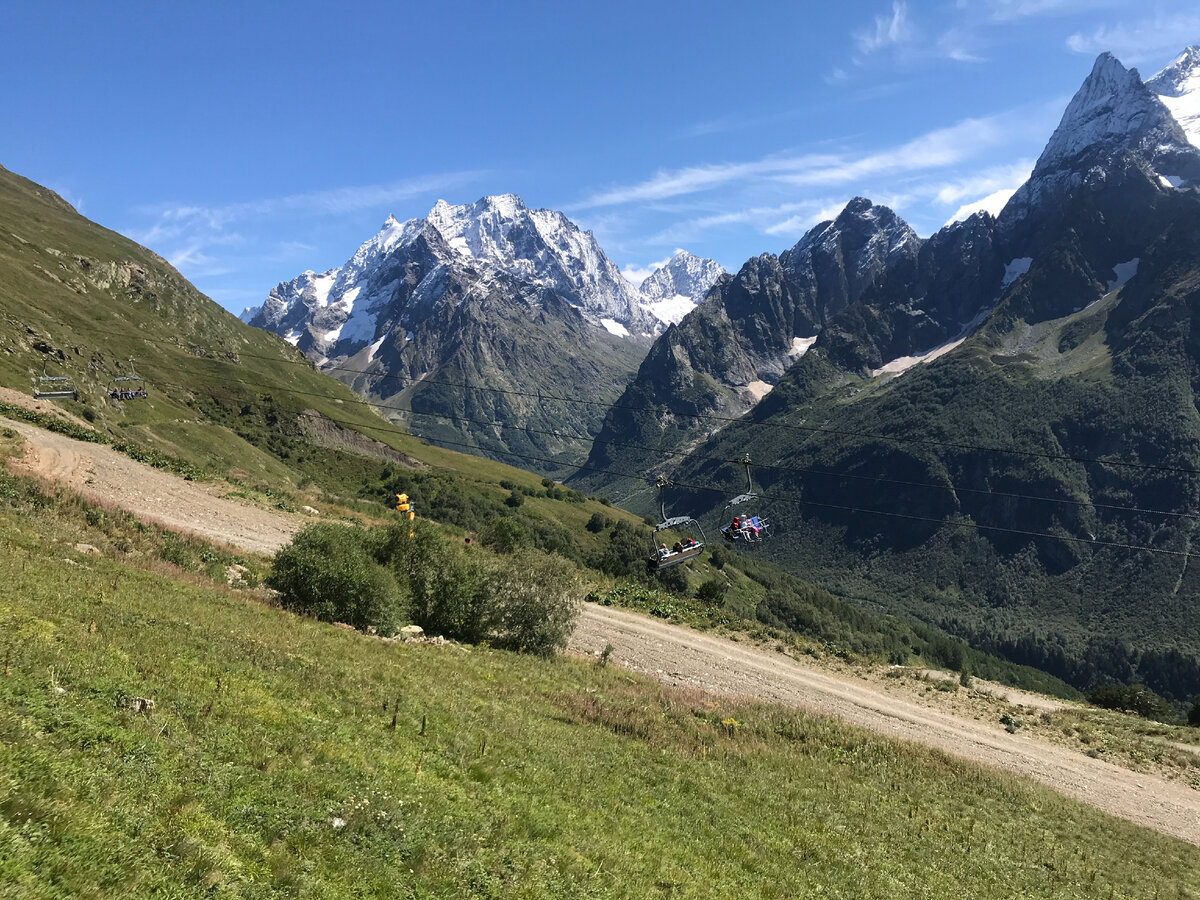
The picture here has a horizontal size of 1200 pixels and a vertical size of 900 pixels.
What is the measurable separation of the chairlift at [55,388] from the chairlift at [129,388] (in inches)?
225

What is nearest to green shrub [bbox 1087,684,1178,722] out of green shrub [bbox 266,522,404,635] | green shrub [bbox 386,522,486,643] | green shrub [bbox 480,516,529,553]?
green shrub [bbox 480,516,529,553]

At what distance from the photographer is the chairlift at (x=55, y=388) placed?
258ft

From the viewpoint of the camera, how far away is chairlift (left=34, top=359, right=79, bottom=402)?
78713mm

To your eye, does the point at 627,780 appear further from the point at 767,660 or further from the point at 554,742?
the point at 767,660

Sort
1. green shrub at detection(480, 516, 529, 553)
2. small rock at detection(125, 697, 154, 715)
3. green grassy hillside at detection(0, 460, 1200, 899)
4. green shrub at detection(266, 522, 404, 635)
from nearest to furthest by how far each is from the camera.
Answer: green grassy hillside at detection(0, 460, 1200, 899)
small rock at detection(125, 697, 154, 715)
green shrub at detection(266, 522, 404, 635)
green shrub at detection(480, 516, 529, 553)

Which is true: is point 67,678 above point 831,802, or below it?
above

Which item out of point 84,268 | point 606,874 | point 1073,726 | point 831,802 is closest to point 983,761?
point 1073,726

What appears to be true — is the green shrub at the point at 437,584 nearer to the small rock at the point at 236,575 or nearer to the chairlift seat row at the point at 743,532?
the small rock at the point at 236,575

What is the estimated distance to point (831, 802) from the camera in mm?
22672

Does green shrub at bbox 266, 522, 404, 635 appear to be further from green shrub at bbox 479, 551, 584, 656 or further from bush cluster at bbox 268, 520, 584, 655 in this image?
green shrub at bbox 479, 551, 584, 656

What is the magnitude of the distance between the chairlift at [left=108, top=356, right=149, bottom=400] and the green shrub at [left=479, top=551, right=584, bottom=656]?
282ft

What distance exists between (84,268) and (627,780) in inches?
9521

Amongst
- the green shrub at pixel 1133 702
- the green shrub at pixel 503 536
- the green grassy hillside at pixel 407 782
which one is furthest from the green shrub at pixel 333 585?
the green shrub at pixel 1133 702

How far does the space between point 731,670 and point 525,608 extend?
52.8ft
